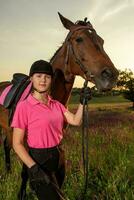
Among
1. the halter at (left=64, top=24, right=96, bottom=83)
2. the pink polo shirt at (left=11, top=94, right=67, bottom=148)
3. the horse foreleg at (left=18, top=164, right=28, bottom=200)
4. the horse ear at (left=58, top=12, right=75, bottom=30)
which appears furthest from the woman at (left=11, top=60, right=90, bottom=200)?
the horse ear at (left=58, top=12, right=75, bottom=30)

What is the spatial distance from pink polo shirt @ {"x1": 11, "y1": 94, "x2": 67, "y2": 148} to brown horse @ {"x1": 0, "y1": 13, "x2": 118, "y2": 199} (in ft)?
2.89

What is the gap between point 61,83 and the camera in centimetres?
577

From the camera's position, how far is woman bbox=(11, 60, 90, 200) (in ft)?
12.9

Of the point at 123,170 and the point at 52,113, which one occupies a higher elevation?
the point at 52,113

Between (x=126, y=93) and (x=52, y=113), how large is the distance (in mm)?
73966

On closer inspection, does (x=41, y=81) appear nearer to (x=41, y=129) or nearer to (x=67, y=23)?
(x=41, y=129)

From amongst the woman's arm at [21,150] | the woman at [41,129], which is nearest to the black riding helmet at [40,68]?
the woman at [41,129]

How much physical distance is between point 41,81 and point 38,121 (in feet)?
1.27

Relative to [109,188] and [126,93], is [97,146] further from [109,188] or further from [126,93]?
[126,93]

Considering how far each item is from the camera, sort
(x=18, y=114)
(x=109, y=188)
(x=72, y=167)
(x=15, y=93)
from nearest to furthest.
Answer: (x=18, y=114)
(x=109, y=188)
(x=15, y=93)
(x=72, y=167)

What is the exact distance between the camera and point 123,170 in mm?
5914

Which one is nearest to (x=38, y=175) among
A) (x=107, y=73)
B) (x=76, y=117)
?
(x=76, y=117)

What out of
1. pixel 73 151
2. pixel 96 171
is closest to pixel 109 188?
pixel 96 171

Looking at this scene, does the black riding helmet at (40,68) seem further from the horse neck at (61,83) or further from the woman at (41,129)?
the horse neck at (61,83)
